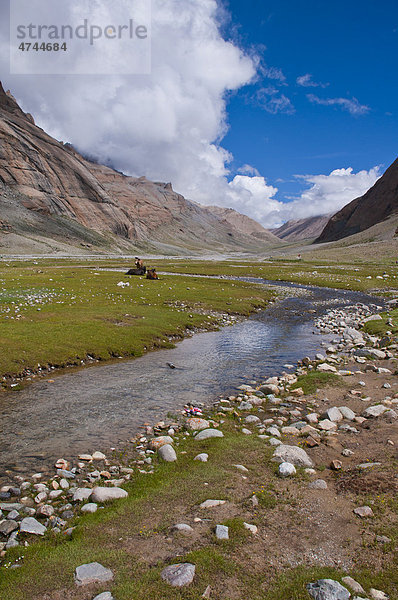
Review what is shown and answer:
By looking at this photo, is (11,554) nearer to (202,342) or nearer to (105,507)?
(105,507)

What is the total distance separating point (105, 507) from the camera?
784 cm

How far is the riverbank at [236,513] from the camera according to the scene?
221 inches

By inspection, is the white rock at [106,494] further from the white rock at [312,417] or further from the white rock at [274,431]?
the white rock at [312,417]

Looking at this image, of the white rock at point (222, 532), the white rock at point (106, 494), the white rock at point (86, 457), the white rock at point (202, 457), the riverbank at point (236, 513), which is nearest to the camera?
the riverbank at point (236, 513)

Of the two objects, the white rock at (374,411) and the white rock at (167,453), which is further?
the white rock at (374,411)

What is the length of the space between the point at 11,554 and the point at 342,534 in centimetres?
613

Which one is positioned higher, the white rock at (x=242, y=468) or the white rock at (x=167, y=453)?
the white rock at (x=242, y=468)

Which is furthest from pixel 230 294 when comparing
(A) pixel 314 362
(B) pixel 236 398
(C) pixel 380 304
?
(B) pixel 236 398

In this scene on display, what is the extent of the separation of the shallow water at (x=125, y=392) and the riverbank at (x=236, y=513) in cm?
137

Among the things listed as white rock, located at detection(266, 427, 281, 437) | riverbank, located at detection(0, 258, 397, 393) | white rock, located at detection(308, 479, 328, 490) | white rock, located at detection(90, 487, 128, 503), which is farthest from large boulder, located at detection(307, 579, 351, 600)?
riverbank, located at detection(0, 258, 397, 393)

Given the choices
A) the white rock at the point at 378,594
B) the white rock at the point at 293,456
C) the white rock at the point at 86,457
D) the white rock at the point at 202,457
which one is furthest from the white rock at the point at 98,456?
the white rock at the point at 378,594

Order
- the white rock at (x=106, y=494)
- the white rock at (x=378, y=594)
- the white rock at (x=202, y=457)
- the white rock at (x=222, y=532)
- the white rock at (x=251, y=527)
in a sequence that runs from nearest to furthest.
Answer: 1. the white rock at (x=378, y=594)
2. the white rock at (x=222, y=532)
3. the white rock at (x=251, y=527)
4. the white rock at (x=106, y=494)
5. the white rock at (x=202, y=457)

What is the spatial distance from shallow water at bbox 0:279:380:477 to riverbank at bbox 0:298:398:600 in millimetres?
1369

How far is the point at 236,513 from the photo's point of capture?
731cm
